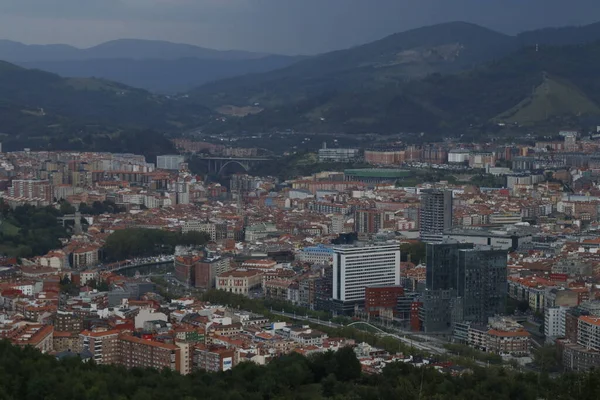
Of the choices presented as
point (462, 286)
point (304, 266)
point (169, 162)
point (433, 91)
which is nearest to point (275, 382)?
point (462, 286)

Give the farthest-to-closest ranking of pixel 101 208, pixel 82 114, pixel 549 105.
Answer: pixel 82 114, pixel 549 105, pixel 101 208

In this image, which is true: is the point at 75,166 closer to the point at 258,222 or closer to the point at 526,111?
the point at 258,222

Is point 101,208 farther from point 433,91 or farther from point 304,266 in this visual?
point 433,91

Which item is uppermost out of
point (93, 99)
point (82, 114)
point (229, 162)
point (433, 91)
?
point (433, 91)

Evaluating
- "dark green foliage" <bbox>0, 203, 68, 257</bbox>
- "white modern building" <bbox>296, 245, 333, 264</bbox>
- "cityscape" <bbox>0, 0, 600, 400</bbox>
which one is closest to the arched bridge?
"cityscape" <bbox>0, 0, 600, 400</bbox>

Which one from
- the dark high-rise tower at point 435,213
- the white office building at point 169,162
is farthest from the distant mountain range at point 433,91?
the dark high-rise tower at point 435,213

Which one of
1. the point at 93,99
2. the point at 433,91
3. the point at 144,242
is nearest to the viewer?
the point at 144,242

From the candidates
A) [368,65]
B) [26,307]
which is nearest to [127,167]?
[26,307]
